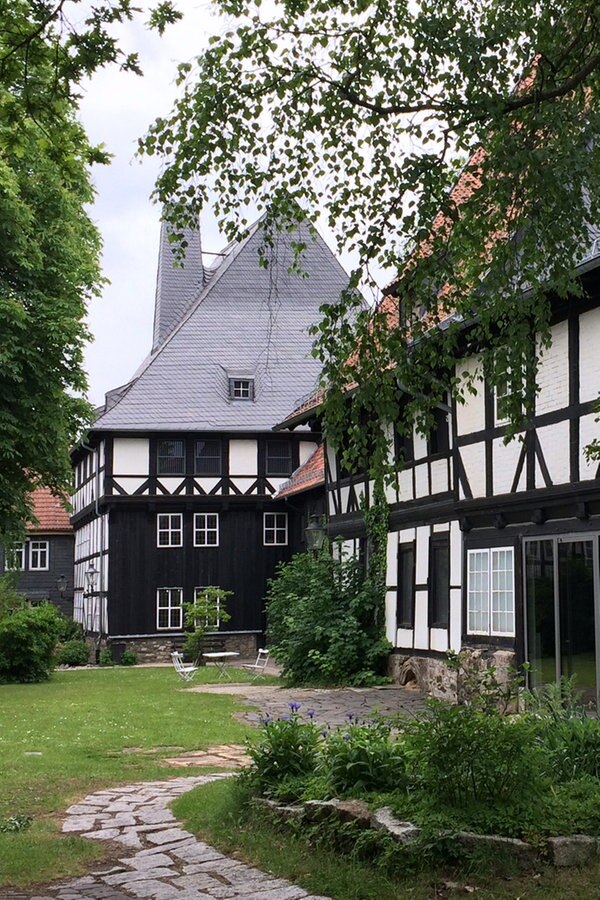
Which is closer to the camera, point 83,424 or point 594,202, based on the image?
point 594,202

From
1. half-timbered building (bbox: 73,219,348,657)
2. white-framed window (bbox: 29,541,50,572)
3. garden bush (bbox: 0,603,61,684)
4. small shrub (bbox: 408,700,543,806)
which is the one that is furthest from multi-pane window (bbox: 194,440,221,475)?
small shrub (bbox: 408,700,543,806)

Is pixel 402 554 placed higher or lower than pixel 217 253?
lower

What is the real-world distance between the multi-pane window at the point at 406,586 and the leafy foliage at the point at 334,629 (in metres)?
0.71

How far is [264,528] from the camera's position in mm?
36844

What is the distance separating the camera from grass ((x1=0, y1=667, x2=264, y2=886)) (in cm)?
756

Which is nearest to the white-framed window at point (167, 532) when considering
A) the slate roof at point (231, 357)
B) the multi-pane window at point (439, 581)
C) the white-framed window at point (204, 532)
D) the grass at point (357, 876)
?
the white-framed window at point (204, 532)

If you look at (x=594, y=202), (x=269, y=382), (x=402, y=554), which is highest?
(x=269, y=382)

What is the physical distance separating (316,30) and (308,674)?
16276 mm

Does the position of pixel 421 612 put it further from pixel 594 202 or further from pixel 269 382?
pixel 269 382

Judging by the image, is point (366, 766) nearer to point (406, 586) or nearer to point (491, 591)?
point (491, 591)

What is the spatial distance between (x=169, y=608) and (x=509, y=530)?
2151 centimetres

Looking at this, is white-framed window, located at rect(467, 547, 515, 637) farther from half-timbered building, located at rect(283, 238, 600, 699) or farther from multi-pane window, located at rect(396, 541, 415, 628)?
multi-pane window, located at rect(396, 541, 415, 628)

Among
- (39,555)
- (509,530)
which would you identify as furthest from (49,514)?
(509,530)

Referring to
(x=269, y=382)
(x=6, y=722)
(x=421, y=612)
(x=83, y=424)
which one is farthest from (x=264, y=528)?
(x=6, y=722)
